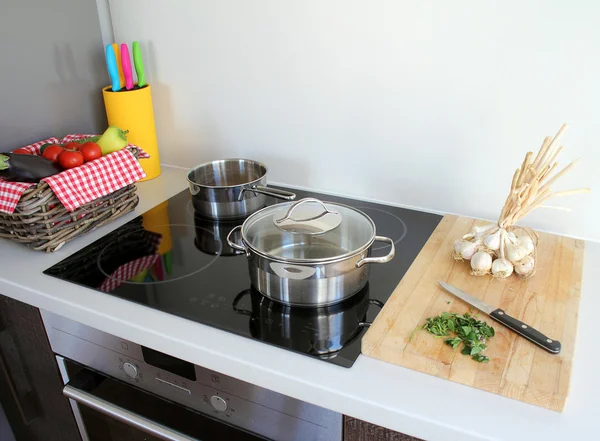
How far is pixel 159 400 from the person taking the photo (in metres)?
0.95

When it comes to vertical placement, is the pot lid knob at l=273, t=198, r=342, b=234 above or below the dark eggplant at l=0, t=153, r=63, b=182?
below

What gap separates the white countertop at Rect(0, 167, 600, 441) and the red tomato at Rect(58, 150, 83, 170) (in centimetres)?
25

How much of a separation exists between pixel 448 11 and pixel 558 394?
2.45 feet

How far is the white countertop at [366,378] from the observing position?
0.65 m

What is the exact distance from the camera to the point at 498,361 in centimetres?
72

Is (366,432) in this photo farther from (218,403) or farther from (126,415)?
(126,415)

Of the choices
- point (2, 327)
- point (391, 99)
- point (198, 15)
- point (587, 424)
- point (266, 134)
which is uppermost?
A: point (198, 15)

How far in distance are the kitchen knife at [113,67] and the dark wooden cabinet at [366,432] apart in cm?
105

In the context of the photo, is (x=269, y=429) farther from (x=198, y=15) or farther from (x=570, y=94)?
(x=198, y=15)

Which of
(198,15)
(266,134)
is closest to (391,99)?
(266,134)

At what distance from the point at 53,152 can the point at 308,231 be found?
586 mm

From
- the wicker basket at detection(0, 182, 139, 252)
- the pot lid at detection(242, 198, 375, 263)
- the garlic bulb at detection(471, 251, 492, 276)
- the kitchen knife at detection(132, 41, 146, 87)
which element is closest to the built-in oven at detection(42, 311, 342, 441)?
the wicker basket at detection(0, 182, 139, 252)

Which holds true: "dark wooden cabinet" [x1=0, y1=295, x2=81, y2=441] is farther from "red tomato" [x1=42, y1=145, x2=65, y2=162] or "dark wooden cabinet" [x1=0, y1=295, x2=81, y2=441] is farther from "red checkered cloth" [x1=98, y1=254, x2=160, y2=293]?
"red tomato" [x1=42, y1=145, x2=65, y2=162]

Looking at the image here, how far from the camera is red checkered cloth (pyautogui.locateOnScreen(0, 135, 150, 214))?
96 centimetres
